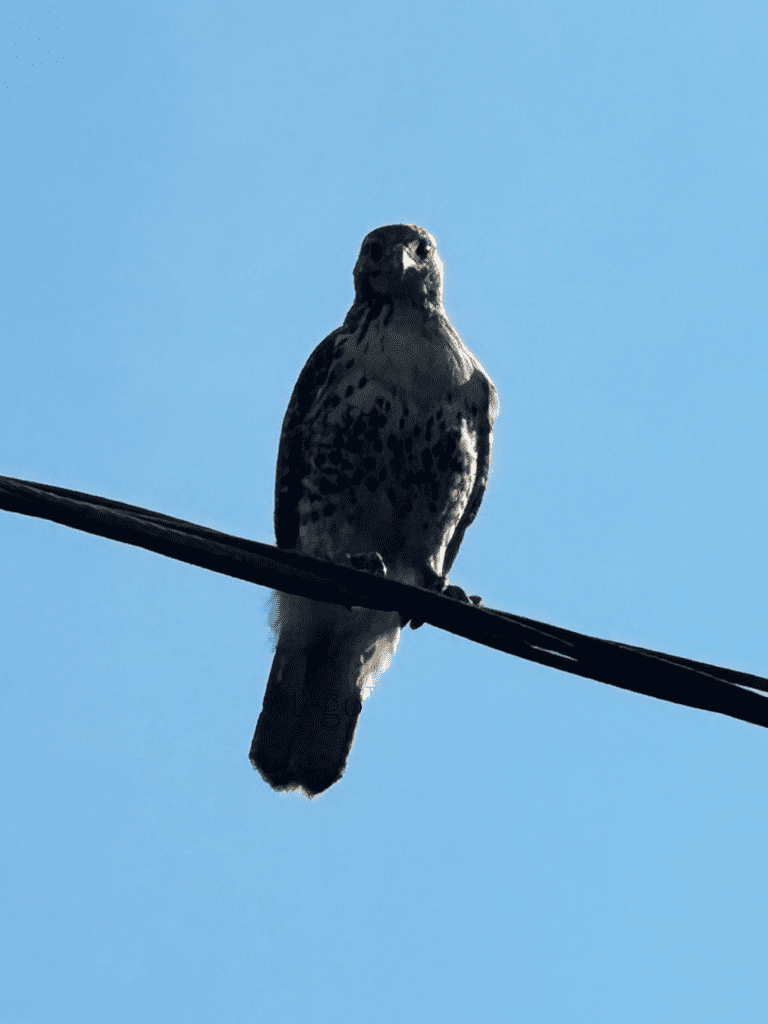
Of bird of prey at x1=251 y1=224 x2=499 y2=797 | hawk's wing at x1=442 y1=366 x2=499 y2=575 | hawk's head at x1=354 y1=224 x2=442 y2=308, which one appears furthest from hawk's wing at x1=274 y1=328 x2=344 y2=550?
hawk's wing at x1=442 y1=366 x2=499 y2=575

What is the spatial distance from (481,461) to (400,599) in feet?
9.09

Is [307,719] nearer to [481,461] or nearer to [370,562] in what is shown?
[370,562]

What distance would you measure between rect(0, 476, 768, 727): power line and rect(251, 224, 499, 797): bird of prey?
2.21 meters

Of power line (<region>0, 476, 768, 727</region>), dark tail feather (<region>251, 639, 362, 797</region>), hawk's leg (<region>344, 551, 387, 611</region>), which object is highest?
hawk's leg (<region>344, 551, 387, 611</region>)

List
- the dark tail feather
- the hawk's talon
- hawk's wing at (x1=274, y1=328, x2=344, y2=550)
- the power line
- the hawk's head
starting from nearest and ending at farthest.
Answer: the power line → the hawk's talon → the dark tail feather → hawk's wing at (x1=274, y1=328, x2=344, y2=550) → the hawk's head

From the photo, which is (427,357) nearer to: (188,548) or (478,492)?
(478,492)

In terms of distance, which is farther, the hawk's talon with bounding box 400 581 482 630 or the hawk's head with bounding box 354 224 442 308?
the hawk's head with bounding box 354 224 442 308

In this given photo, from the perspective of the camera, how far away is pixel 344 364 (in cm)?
559

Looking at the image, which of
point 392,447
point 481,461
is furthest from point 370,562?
point 481,461

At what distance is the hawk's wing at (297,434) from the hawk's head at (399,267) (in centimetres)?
28

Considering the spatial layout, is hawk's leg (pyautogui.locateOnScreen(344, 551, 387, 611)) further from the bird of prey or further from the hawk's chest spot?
the hawk's chest spot

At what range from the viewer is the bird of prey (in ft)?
17.7

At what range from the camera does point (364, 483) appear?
5422 mm

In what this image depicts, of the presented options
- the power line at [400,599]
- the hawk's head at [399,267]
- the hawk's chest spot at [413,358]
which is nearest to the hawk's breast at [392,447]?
the hawk's chest spot at [413,358]
